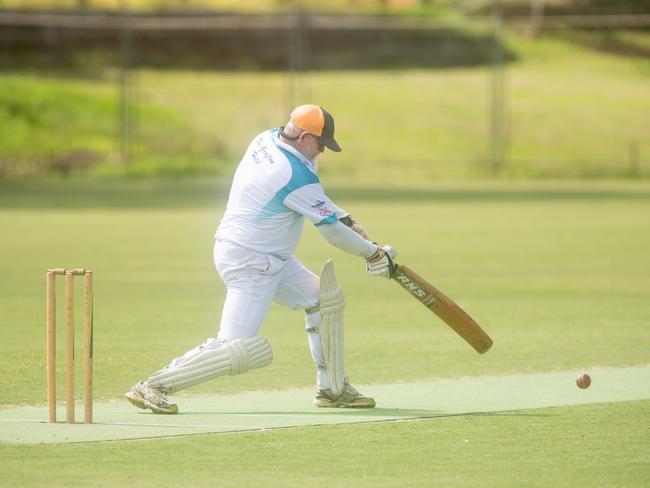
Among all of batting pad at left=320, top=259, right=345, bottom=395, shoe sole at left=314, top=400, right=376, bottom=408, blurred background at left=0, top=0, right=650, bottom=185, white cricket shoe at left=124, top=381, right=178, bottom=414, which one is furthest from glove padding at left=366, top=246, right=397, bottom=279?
blurred background at left=0, top=0, right=650, bottom=185

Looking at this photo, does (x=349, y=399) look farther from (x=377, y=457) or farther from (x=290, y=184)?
(x=377, y=457)

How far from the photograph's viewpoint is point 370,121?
147 feet

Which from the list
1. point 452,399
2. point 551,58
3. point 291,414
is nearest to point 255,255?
point 291,414

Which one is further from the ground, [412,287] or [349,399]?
[412,287]

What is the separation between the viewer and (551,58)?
55.5 m

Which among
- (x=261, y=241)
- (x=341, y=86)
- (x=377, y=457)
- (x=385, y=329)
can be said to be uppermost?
(x=341, y=86)

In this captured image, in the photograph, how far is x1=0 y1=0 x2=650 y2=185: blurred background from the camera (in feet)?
133

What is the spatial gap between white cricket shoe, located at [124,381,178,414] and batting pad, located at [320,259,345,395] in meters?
1.04

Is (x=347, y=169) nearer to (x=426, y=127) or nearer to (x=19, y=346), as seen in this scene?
(x=426, y=127)

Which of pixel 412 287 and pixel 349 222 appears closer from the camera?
pixel 349 222

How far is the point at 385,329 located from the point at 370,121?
107ft

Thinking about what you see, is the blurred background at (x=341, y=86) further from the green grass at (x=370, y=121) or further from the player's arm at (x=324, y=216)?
the player's arm at (x=324, y=216)

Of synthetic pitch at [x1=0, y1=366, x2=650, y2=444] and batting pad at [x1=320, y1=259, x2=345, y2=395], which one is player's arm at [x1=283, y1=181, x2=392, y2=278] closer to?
batting pad at [x1=320, y1=259, x2=345, y2=395]

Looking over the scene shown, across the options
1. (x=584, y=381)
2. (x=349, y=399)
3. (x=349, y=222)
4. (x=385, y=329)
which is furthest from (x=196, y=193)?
(x=349, y=222)
